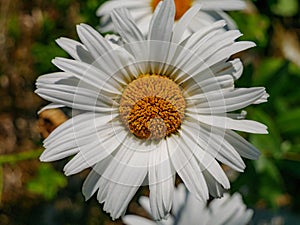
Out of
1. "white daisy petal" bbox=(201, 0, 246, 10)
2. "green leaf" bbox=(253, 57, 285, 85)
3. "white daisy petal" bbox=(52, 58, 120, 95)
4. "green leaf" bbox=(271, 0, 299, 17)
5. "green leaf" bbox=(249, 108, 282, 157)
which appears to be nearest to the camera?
"white daisy petal" bbox=(52, 58, 120, 95)

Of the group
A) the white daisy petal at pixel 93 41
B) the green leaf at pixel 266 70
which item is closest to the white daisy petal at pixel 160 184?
the white daisy petal at pixel 93 41

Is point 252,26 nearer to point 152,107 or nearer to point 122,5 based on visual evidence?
point 122,5

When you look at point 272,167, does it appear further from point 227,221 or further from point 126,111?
point 126,111

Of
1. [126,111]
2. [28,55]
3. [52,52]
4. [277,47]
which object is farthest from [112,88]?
[277,47]

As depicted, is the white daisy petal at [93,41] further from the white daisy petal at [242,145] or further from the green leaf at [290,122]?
the green leaf at [290,122]

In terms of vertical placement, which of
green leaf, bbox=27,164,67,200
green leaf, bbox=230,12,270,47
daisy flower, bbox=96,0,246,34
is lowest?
green leaf, bbox=27,164,67,200

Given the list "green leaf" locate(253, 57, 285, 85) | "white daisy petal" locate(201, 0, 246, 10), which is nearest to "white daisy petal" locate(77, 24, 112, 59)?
"white daisy petal" locate(201, 0, 246, 10)

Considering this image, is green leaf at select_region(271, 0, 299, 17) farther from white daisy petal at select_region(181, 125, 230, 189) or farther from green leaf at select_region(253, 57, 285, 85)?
white daisy petal at select_region(181, 125, 230, 189)
